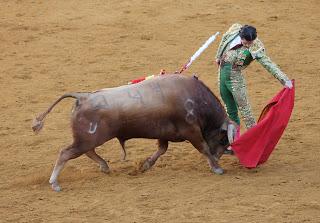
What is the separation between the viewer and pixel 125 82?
11367 millimetres

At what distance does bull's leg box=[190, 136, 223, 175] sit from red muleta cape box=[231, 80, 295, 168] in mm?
252

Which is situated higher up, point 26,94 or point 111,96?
point 111,96

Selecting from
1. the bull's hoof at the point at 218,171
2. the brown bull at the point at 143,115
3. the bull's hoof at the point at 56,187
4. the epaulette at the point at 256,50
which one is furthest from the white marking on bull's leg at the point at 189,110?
the bull's hoof at the point at 56,187

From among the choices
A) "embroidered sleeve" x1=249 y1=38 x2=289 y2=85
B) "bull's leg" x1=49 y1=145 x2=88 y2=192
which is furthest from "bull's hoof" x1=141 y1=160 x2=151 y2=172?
"embroidered sleeve" x1=249 y1=38 x2=289 y2=85

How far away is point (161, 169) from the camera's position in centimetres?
836

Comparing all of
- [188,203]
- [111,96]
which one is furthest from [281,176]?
[111,96]

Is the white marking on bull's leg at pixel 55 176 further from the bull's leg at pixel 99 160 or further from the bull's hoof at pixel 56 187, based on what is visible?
the bull's leg at pixel 99 160

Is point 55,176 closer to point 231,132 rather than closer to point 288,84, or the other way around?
point 231,132

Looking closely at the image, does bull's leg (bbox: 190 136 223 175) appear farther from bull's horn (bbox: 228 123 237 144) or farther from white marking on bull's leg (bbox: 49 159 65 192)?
white marking on bull's leg (bbox: 49 159 65 192)

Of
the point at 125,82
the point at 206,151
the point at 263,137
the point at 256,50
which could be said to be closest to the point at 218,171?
the point at 206,151

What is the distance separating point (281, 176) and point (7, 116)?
3.88m

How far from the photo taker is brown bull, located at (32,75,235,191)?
25.1 feet

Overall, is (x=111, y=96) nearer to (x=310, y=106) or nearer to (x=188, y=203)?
(x=188, y=203)

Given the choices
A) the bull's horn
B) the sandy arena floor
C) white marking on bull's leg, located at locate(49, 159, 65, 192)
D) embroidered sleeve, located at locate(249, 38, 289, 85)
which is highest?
embroidered sleeve, located at locate(249, 38, 289, 85)
